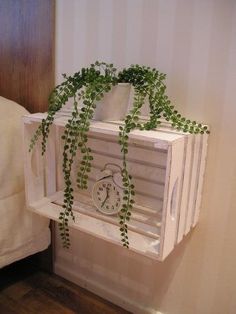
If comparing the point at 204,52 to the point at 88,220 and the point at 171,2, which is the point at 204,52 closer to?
the point at 171,2

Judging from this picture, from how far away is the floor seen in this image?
1321 millimetres

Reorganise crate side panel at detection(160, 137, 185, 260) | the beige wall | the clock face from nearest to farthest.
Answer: crate side panel at detection(160, 137, 185, 260) < the beige wall < the clock face

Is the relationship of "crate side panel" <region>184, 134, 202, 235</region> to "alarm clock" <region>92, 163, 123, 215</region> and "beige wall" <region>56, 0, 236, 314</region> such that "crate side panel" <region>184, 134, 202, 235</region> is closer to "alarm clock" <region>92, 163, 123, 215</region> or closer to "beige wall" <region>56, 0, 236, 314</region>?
"beige wall" <region>56, 0, 236, 314</region>

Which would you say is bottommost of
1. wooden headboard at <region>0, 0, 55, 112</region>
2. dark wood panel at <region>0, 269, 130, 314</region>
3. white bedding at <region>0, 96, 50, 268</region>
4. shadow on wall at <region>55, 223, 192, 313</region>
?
dark wood panel at <region>0, 269, 130, 314</region>

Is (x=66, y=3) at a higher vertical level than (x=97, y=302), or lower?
higher

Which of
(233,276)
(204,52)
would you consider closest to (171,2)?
(204,52)

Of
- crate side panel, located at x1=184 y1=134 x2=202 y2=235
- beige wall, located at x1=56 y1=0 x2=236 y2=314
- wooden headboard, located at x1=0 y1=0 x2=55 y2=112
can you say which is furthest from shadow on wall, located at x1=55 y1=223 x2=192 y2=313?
wooden headboard, located at x1=0 y1=0 x2=55 y2=112

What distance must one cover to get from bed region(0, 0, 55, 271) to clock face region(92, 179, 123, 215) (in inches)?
13.2

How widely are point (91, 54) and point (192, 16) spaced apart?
1.31ft

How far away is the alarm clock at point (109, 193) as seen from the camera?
1.08 m

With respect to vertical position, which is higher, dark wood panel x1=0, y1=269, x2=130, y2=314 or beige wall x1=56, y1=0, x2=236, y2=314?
beige wall x1=56, y1=0, x2=236, y2=314

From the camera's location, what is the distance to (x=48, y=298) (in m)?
1.38

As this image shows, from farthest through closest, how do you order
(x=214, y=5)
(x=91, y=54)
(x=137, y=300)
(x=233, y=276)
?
1. (x=137, y=300)
2. (x=91, y=54)
3. (x=233, y=276)
4. (x=214, y=5)

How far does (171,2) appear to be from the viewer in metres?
1.00
